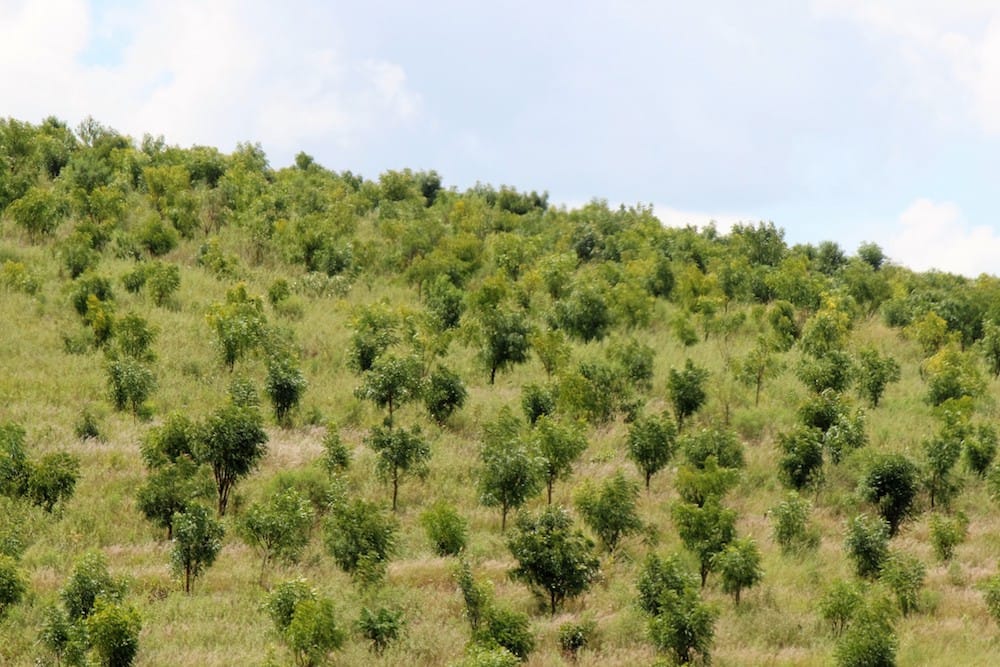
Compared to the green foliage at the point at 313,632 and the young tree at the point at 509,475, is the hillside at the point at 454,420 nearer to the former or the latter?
the young tree at the point at 509,475

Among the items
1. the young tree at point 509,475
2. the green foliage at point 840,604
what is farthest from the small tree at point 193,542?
the green foliage at point 840,604

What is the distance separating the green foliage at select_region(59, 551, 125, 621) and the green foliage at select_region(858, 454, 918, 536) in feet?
66.1

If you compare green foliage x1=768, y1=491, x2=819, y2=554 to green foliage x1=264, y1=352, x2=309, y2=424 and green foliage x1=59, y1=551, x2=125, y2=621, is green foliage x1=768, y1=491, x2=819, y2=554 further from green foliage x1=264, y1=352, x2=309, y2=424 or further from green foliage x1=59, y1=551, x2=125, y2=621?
green foliage x1=59, y1=551, x2=125, y2=621

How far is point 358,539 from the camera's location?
21391 mm

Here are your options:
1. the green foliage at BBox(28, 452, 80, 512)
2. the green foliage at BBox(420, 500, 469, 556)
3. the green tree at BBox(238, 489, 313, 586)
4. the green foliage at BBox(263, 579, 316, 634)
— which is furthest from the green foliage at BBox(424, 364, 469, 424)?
the green foliage at BBox(263, 579, 316, 634)

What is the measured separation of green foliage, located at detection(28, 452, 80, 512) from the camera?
24.0 metres

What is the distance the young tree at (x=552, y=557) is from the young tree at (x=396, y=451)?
5.66m

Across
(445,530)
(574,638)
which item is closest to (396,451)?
(445,530)

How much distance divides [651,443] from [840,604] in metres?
8.45

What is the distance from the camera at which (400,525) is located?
2542 cm

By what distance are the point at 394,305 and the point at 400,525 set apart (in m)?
23.3

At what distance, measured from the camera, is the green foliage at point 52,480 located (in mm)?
24000

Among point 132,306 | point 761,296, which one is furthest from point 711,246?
point 132,306

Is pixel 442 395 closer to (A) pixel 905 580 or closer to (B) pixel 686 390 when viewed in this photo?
(B) pixel 686 390
